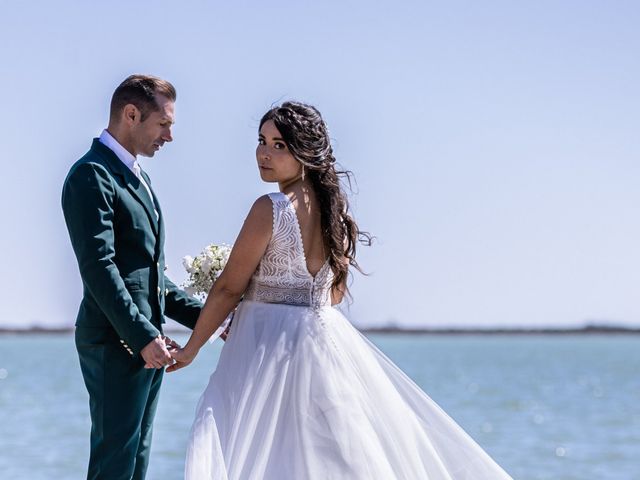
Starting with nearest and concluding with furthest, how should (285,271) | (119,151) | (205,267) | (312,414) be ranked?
(312,414) → (285,271) → (119,151) → (205,267)

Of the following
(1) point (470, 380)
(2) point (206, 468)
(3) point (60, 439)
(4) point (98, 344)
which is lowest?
(1) point (470, 380)

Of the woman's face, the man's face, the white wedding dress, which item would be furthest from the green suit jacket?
the woman's face

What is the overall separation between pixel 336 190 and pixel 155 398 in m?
1.15

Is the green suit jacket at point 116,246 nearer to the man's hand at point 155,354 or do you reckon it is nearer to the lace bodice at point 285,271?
the man's hand at point 155,354

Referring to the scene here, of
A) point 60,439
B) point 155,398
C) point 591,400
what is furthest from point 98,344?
point 591,400

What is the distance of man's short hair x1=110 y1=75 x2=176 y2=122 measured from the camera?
502 cm

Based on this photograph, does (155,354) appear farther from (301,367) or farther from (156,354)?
(301,367)

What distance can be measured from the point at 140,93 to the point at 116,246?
0.63m

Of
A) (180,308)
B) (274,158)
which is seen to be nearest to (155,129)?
(274,158)

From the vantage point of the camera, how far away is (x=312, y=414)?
4.75 m

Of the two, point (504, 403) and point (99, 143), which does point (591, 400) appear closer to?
point (504, 403)

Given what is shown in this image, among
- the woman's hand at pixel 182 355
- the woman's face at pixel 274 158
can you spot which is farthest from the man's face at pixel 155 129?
the woman's hand at pixel 182 355

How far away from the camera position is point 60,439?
1925 centimetres

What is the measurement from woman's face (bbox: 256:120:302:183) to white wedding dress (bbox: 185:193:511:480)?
15 cm
